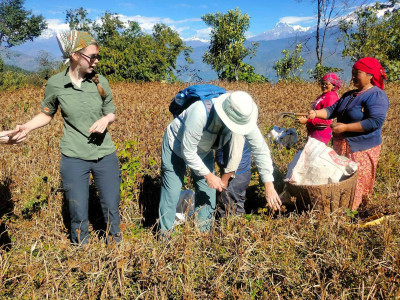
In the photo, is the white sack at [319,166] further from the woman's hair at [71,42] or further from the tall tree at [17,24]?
the tall tree at [17,24]

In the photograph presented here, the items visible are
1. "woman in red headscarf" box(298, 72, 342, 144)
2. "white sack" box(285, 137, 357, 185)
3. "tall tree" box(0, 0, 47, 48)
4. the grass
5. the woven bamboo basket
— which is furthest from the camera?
"tall tree" box(0, 0, 47, 48)

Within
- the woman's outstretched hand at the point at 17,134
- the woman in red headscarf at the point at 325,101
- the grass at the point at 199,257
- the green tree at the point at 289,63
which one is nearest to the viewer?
the grass at the point at 199,257

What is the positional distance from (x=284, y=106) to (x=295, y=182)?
509cm

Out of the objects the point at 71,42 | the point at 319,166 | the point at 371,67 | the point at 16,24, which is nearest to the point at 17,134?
the point at 71,42

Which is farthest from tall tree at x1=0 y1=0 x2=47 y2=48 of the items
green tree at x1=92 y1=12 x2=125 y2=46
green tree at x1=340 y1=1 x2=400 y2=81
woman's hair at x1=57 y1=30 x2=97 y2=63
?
woman's hair at x1=57 y1=30 x2=97 y2=63

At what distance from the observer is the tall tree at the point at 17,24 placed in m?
46.2

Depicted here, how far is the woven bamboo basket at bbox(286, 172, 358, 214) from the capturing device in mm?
2645

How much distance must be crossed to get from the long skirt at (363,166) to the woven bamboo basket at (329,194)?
258mm

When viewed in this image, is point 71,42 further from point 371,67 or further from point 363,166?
point 363,166

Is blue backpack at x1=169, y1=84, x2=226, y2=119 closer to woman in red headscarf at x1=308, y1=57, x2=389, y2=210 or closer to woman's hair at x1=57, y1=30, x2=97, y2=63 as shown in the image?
woman's hair at x1=57, y1=30, x2=97, y2=63

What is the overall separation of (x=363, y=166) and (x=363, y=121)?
1.59 ft

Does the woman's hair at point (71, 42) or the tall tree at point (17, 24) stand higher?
the tall tree at point (17, 24)

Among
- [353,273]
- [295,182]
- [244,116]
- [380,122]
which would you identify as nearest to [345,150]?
[380,122]

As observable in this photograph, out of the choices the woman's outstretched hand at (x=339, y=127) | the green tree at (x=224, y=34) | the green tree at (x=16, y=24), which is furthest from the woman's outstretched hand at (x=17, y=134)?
the green tree at (x=16, y=24)
